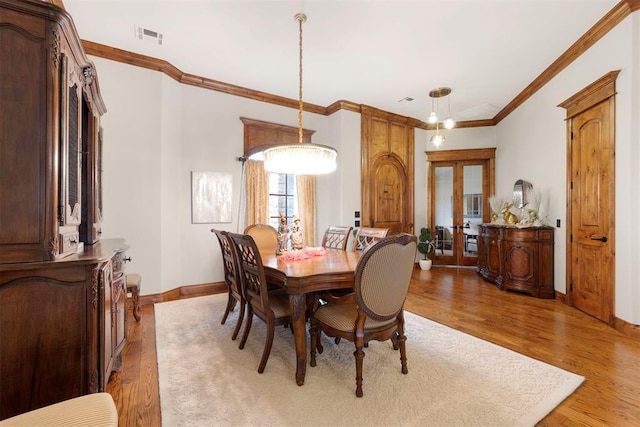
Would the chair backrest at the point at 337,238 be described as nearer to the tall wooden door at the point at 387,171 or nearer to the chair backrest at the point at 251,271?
the chair backrest at the point at 251,271

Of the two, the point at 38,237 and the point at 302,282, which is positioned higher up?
the point at 38,237

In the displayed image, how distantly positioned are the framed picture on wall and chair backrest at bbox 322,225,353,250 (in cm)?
164

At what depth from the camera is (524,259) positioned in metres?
4.30

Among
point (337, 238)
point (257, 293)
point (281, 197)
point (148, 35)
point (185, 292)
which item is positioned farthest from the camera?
point (281, 197)

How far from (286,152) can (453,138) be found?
474 centimetres

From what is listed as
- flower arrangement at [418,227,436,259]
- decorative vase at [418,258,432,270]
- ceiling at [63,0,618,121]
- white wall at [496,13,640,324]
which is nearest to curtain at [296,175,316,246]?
ceiling at [63,0,618,121]

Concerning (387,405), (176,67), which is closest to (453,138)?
(176,67)

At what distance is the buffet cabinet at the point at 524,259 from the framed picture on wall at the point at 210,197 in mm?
4256

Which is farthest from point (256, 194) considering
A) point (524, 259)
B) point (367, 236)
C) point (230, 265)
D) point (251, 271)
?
point (524, 259)

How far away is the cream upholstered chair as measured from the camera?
3.30 ft

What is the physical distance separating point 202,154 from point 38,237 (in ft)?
10.0

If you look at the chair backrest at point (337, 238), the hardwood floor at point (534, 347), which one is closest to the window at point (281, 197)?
the chair backrest at point (337, 238)

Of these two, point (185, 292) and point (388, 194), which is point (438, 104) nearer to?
point (388, 194)

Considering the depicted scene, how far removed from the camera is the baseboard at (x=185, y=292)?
12.5 feet
